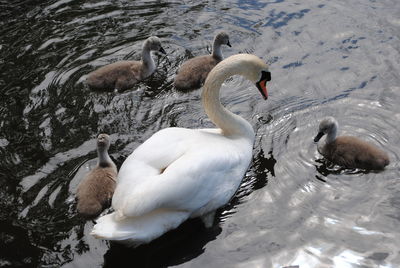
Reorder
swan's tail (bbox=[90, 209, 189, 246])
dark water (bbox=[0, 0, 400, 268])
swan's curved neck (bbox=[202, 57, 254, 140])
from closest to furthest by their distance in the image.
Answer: swan's tail (bbox=[90, 209, 189, 246]) < dark water (bbox=[0, 0, 400, 268]) < swan's curved neck (bbox=[202, 57, 254, 140])

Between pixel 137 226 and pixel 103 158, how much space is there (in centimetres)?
130

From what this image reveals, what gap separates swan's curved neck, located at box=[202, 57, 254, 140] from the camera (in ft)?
22.1

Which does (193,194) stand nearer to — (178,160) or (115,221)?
(178,160)

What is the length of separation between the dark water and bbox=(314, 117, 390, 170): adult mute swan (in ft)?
0.36

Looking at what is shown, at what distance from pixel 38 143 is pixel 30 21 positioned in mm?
3573

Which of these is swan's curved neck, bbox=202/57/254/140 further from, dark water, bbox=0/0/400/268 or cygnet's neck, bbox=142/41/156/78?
cygnet's neck, bbox=142/41/156/78

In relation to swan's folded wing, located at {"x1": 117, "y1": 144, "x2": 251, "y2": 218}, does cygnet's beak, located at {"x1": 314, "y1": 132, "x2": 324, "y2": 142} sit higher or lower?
lower

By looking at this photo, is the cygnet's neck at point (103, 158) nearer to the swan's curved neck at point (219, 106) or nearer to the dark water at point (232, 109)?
the dark water at point (232, 109)

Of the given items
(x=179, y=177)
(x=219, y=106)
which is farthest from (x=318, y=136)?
(x=179, y=177)

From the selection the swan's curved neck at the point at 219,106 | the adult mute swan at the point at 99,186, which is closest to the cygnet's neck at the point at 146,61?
the swan's curved neck at the point at 219,106

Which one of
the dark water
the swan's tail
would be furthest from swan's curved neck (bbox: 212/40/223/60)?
the swan's tail

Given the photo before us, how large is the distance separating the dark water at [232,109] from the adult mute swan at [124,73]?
0.44 feet

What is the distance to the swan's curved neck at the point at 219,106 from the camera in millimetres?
6727

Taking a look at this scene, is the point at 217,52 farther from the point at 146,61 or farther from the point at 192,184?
the point at 192,184
